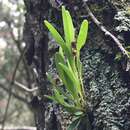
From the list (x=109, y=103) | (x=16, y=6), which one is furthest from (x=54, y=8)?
(x=16, y=6)

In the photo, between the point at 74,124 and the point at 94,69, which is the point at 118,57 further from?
the point at 74,124

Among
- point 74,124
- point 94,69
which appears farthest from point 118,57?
point 74,124

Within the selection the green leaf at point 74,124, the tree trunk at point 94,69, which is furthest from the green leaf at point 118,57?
the green leaf at point 74,124

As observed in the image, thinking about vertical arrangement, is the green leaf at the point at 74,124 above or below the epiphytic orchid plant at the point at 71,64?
below

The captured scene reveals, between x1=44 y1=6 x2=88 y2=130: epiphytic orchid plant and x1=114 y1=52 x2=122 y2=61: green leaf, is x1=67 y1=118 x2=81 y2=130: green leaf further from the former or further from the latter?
x1=114 y1=52 x2=122 y2=61: green leaf

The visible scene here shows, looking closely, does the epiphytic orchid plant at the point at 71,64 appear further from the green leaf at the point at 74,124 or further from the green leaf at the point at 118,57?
the green leaf at the point at 118,57

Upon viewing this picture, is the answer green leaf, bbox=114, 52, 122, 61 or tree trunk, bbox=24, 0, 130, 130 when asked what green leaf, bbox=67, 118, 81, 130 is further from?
green leaf, bbox=114, 52, 122, 61

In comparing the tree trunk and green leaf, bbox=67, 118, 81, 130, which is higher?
the tree trunk

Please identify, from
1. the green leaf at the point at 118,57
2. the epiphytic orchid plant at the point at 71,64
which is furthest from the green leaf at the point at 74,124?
the green leaf at the point at 118,57

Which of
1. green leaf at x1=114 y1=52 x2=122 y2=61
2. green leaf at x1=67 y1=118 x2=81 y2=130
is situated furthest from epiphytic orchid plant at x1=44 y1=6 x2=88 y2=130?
green leaf at x1=114 y1=52 x2=122 y2=61
